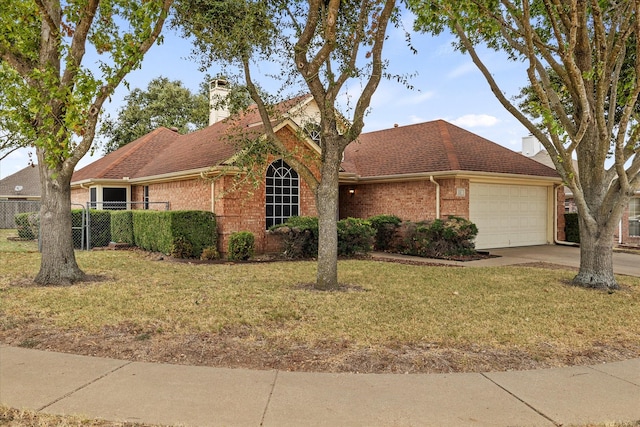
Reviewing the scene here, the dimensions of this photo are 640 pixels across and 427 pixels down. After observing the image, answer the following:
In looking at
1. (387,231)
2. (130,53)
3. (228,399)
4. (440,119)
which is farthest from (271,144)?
(440,119)

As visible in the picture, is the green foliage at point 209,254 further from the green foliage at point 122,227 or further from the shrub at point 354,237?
the green foliage at point 122,227

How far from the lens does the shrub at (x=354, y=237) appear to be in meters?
13.9

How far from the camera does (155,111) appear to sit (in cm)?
3391

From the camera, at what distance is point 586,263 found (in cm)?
936

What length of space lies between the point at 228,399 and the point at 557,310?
5.60 metres

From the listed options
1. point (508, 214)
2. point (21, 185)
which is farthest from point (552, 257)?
point (21, 185)

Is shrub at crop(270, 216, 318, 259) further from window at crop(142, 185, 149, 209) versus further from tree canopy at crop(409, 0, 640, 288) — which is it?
window at crop(142, 185, 149, 209)

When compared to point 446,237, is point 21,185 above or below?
above

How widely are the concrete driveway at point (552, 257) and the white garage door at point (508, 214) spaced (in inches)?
20.1

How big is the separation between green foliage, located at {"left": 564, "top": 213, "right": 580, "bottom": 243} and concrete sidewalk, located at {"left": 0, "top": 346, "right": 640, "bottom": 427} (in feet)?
51.5

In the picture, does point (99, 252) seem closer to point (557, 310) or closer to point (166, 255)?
point (166, 255)

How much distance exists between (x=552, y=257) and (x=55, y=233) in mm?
13632

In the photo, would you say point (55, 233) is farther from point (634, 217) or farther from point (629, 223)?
point (634, 217)

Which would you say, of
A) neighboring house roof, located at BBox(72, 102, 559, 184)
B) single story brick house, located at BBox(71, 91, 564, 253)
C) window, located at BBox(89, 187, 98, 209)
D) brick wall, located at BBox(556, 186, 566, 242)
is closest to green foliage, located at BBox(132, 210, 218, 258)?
single story brick house, located at BBox(71, 91, 564, 253)
